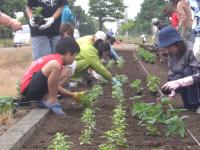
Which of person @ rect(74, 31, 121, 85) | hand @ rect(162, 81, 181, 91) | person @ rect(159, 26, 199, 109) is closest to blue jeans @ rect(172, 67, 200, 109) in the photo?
person @ rect(159, 26, 199, 109)

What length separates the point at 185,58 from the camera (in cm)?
661

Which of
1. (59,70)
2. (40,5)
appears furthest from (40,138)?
(40,5)

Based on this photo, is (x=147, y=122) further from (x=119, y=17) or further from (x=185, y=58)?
(x=119, y=17)

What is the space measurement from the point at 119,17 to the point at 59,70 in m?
71.7

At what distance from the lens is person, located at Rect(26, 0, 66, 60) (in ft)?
26.9

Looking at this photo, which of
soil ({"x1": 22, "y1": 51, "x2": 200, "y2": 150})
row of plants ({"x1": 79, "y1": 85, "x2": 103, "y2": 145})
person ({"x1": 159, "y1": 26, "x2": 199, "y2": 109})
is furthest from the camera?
person ({"x1": 159, "y1": 26, "x2": 199, "y2": 109})

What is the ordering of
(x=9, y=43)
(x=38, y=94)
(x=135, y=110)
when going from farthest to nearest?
(x=9, y=43) → (x=38, y=94) → (x=135, y=110)

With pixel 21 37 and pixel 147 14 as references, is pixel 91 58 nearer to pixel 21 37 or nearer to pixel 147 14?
pixel 21 37

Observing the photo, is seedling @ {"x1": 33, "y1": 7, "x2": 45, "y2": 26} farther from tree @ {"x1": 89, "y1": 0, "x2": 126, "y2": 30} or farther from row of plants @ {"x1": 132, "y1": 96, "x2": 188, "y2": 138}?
tree @ {"x1": 89, "y1": 0, "x2": 126, "y2": 30}

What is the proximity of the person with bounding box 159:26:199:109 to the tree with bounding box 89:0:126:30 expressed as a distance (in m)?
69.7

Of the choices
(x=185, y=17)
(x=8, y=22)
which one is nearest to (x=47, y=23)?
(x=8, y=22)

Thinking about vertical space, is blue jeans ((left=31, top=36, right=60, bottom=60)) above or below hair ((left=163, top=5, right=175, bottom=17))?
below

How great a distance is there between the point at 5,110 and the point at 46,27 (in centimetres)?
232

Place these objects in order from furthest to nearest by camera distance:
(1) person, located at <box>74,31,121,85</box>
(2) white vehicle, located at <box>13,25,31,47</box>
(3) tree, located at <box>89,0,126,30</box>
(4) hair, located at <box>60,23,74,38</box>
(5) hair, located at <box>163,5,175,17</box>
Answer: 1. (3) tree, located at <box>89,0,126,30</box>
2. (2) white vehicle, located at <box>13,25,31,47</box>
3. (5) hair, located at <box>163,5,175,17</box>
4. (4) hair, located at <box>60,23,74,38</box>
5. (1) person, located at <box>74,31,121,85</box>
